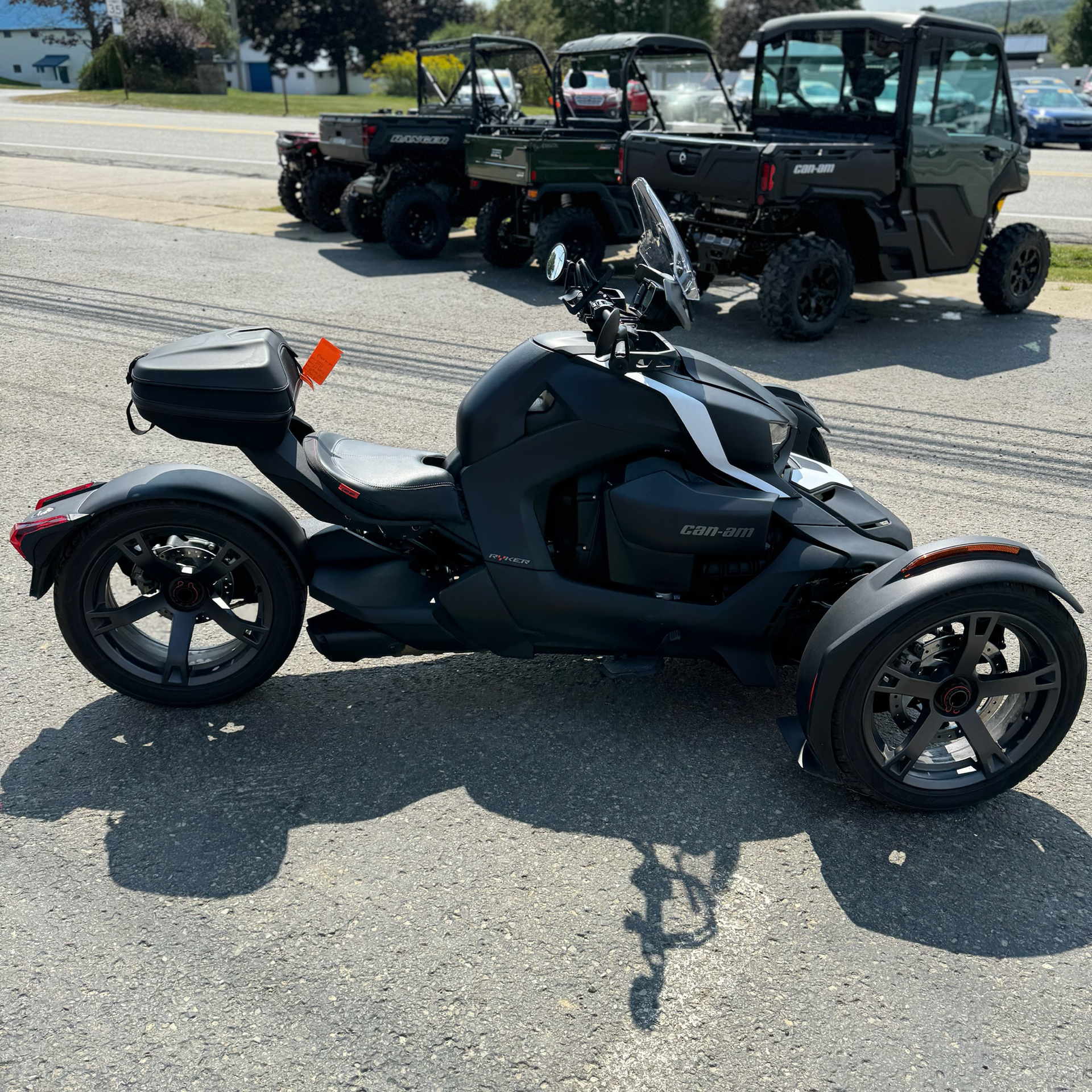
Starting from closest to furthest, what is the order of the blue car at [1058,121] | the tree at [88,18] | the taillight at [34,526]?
the taillight at [34,526], the blue car at [1058,121], the tree at [88,18]

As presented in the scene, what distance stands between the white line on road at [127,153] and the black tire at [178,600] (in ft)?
61.5

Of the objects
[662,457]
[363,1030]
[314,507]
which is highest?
[662,457]

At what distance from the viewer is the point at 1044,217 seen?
15023 mm

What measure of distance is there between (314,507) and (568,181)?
8.25 m

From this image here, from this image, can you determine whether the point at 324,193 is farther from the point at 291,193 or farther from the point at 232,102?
the point at 232,102

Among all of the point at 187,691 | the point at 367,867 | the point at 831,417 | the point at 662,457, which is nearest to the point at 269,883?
the point at 367,867

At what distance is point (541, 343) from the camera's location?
3.41m

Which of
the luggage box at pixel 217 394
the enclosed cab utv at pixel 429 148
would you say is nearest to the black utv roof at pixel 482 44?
the enclosed cab utv at pixel 429 148

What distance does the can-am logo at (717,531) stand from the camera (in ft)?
11.0

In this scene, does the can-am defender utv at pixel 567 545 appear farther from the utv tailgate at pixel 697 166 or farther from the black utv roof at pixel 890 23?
the black utv roof at pixel 890 23

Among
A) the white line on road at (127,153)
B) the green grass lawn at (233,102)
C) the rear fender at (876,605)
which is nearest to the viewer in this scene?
the rear fender at (876,605)

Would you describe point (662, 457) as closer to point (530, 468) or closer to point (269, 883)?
point (530, 468)

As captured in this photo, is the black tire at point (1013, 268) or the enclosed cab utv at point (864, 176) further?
the black tire at point (1013, 268)

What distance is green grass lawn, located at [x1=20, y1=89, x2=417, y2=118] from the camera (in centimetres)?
3528
